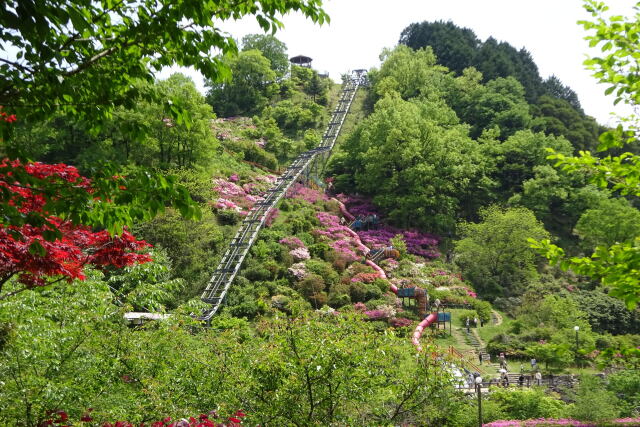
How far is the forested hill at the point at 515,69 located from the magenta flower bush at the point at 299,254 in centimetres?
3130

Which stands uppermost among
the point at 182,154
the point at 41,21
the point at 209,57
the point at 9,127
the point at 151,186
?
the point at 182,154

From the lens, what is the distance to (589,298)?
26500mm

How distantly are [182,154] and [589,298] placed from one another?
24033 millimetres

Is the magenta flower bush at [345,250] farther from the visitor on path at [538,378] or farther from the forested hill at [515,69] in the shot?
the forested hill at [515,69]

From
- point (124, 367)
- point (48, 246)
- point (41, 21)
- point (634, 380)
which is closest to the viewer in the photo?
point (41, 21)

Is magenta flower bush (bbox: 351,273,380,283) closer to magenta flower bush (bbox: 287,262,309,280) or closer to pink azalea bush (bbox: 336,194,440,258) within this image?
magenta flower bush (bbox: 287,262,309,280)

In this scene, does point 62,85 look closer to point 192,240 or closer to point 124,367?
point 124,367

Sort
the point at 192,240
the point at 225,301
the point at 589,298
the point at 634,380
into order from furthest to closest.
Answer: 1. the point at 589,298
2. the point at 192,240
3. the point at 225,301
4. the point at 634,380

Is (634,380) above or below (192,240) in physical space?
below

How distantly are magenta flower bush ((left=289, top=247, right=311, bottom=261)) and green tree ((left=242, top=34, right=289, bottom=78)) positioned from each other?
41.2 metres

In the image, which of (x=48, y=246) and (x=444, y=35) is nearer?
(x=48, y=246)

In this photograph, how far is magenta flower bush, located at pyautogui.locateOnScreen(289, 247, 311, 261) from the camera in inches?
973

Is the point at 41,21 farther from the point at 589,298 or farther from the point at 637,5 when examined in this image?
the point at 589,298

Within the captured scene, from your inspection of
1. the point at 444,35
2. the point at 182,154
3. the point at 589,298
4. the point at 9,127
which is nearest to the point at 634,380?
the point at 589,298
